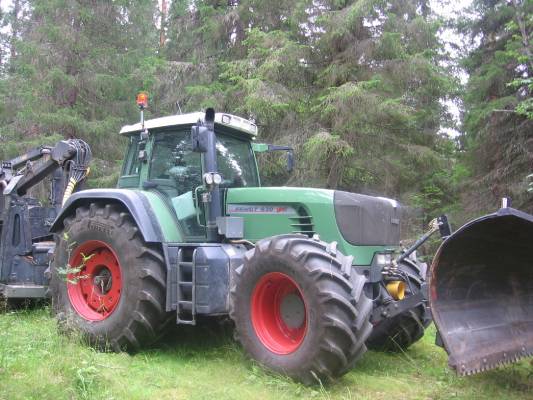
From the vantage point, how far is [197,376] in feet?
16.1

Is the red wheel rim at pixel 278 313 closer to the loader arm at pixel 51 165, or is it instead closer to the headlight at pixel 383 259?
the headlight at pixel 383 259

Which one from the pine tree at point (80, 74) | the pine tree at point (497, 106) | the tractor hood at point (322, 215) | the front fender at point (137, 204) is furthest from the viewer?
the pine tree at point (80, 74)

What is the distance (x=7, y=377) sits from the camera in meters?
4.17

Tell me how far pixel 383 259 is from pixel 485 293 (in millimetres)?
1012

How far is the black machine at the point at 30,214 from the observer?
7508 millimetres

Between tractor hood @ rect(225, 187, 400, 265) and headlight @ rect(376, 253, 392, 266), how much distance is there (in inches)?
3.3

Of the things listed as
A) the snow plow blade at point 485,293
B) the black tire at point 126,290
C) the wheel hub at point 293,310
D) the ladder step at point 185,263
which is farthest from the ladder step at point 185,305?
the snow plow blade at point 485,293

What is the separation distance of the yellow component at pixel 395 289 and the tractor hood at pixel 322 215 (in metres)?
0.37

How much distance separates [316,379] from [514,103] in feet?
32.2

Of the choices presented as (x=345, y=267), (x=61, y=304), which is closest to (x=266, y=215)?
(x=345, y=267)

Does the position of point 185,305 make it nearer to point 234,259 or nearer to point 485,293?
point 234,259

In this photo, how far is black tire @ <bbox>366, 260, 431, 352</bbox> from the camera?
5.76 m

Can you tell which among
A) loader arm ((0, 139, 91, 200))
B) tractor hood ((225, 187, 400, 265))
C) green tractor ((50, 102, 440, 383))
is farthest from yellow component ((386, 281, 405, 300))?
loader arm ((0, 139, 91, 200))

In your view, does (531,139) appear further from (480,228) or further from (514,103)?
(480,228)
